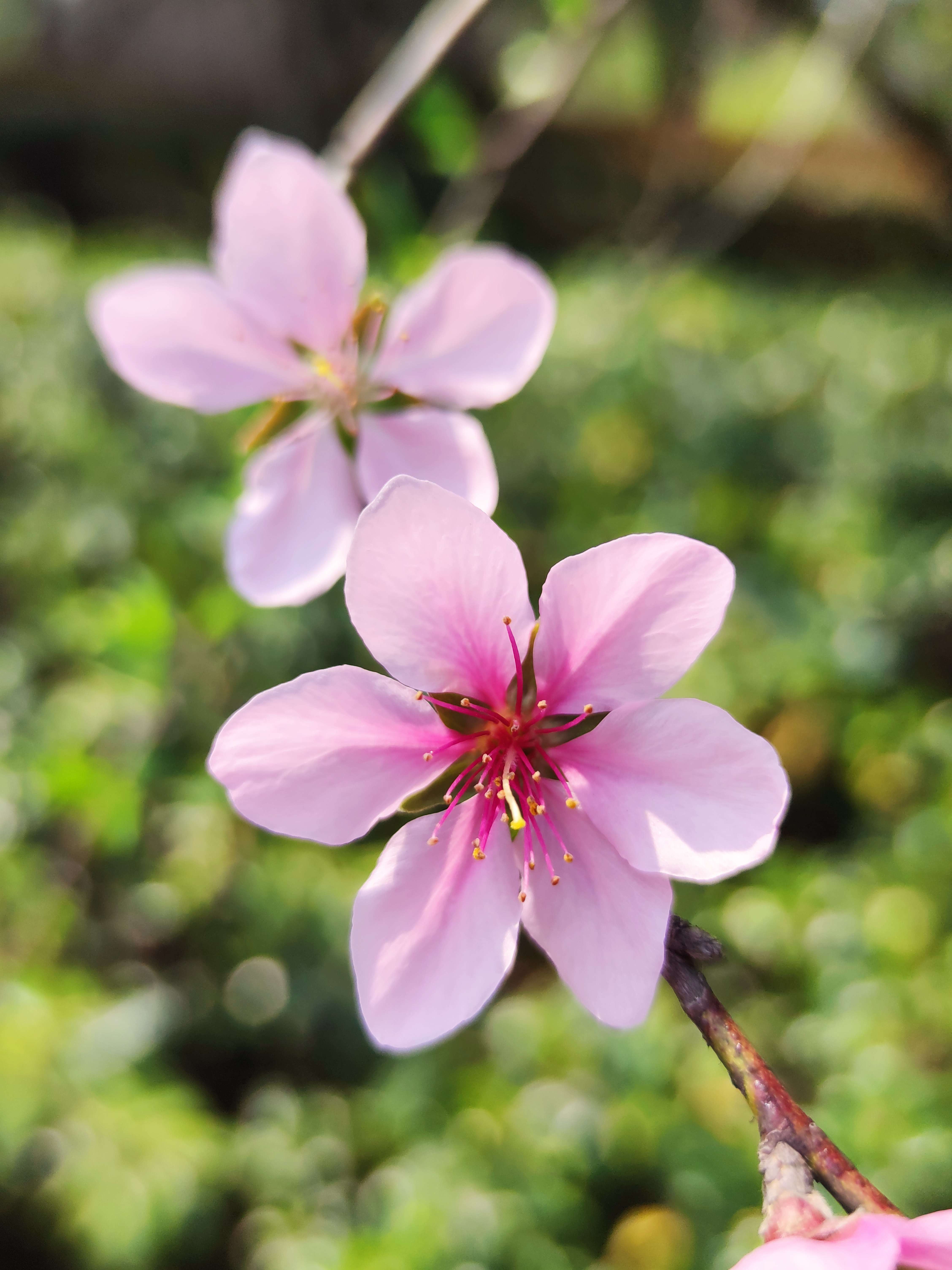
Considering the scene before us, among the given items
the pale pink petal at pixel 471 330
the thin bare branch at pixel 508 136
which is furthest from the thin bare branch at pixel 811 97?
the pale pink petal at pixel 471 330

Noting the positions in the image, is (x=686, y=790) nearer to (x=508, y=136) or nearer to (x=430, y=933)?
(x=430, y=933)

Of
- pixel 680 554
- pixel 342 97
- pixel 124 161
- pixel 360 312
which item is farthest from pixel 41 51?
pixel 680 554

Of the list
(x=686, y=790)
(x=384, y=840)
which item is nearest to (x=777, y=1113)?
(x=686, y=790)

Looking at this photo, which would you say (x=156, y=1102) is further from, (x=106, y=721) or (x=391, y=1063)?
(x=106, y=721)

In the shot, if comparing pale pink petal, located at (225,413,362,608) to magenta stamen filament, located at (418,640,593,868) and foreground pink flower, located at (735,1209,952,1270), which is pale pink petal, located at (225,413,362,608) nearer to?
magenta stamen filament, located at (418,640,593,868)

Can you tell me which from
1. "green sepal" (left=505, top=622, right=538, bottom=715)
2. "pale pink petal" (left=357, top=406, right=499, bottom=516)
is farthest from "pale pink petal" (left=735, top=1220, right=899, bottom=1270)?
"pale pink petal" (left=357, top=406, right=499, bottom=516)

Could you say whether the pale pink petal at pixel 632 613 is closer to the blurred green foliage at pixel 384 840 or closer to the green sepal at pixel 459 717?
the green sepal at pixel 459 717
